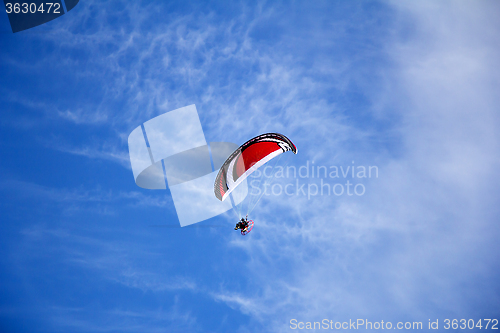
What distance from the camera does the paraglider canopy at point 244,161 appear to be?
18.0 m

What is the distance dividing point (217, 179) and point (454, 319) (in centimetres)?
2880

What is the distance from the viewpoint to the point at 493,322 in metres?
33.5

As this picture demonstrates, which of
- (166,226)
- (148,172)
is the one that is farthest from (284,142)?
(166,226)

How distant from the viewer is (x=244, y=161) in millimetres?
18250

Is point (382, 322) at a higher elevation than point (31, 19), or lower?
lower

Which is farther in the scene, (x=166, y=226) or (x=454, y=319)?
(x=454, y=319)

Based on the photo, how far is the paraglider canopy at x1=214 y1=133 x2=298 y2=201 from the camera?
18.0 m

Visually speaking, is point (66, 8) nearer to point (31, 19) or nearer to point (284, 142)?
point (31, 19)
